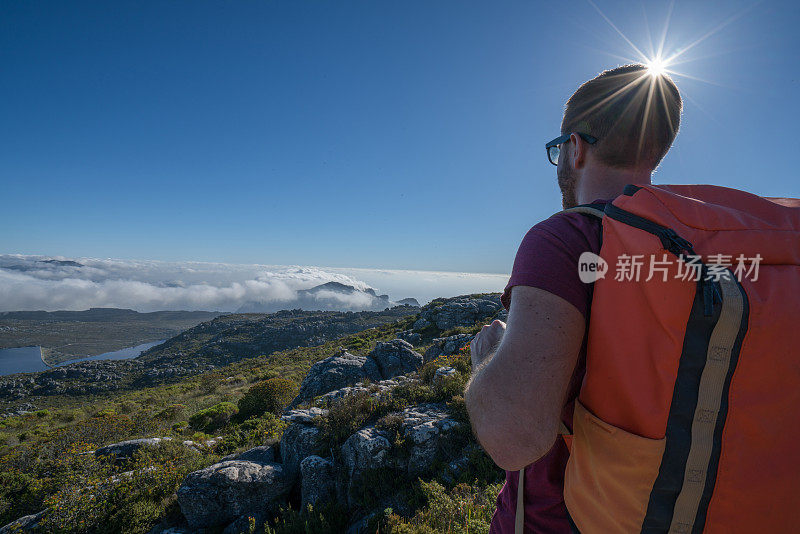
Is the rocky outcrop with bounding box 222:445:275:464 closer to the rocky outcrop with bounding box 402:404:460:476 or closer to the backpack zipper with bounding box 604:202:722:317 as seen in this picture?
the rocky outcrop with bounding box 402:404:460:476

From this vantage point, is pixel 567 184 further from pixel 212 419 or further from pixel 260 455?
pixel 212 419

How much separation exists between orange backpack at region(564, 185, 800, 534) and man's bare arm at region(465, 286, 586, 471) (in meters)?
0.11

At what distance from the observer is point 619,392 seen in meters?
1.02

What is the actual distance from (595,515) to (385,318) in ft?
274

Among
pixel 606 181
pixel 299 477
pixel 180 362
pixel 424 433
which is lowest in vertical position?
pixel 180 362

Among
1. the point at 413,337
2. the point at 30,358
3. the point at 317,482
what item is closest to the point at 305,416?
the point at 317,482

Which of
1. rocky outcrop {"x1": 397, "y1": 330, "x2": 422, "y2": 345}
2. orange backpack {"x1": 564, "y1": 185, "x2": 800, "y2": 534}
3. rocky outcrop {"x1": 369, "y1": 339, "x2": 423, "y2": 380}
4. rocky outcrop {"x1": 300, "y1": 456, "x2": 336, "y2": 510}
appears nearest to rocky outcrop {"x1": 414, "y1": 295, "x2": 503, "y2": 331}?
rocky outcrop {"x1": 397, "y1": 330, "x2": 422, "y2": 345}

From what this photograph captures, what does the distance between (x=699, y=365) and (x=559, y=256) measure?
51 centimetres

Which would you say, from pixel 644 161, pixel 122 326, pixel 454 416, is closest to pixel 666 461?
pixel 644 161

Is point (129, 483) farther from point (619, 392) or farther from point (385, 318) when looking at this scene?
point (385, 318)

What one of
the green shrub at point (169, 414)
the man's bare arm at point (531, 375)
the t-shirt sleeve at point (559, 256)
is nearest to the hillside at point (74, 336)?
the green shrub at point (169, 414)

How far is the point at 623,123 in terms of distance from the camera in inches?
60.0

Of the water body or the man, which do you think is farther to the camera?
the water body

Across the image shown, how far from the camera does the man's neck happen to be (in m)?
1.48
